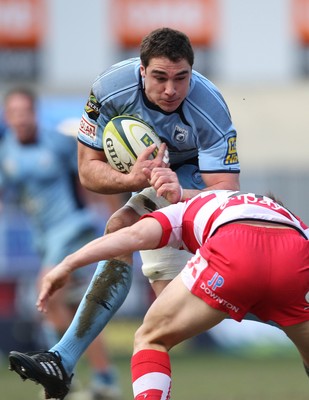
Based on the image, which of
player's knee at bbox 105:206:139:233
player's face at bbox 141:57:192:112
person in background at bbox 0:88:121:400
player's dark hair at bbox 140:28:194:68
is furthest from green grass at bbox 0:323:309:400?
player's dark hair at bbox 140:28:194:68

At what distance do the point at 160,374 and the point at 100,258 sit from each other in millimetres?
669

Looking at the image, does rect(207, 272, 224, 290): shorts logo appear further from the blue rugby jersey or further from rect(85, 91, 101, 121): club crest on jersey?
rect(85, 91, 101, 121): club crest on jersey

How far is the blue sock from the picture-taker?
7.13 metres

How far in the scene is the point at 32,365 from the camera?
6.73 meters

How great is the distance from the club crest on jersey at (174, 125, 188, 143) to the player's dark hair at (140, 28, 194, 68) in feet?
1.46

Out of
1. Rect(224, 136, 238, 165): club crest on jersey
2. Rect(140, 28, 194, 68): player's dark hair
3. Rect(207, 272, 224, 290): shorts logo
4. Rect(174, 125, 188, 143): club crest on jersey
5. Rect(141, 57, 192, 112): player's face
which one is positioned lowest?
Rect(207, 272, 224, 290): shorts logo

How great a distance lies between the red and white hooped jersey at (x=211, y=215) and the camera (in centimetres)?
619

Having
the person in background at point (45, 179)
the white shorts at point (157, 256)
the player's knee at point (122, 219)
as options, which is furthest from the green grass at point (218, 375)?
the player's knee at point (122, 219)

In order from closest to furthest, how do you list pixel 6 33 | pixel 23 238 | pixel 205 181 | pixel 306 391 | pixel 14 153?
1. pixel 205 181
2. pixel 306 391
3. pixel 14 153
4. pixel 23 238
5. pixel 6 33

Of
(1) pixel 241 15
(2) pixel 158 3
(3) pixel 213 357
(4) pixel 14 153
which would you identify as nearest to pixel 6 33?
(2) pixel 158 3

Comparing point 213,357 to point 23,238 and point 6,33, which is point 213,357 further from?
point 6,33

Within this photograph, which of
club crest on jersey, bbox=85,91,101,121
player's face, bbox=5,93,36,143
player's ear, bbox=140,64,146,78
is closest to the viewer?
player's ear, bbox=140,64,146,78

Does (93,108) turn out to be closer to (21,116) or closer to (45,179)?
(21,116)

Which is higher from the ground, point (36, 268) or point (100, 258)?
point (100, 258)
